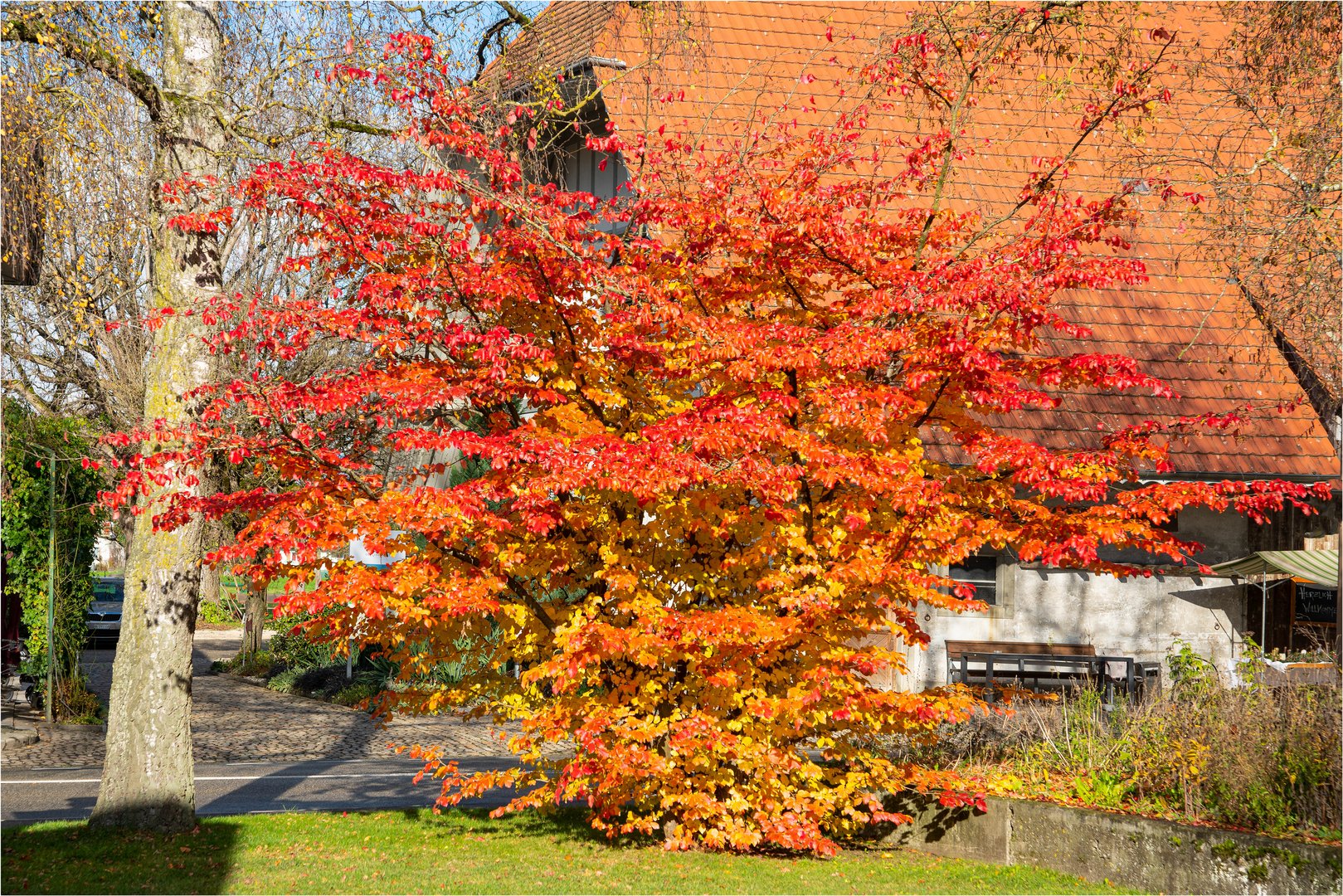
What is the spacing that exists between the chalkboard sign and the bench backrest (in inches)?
133

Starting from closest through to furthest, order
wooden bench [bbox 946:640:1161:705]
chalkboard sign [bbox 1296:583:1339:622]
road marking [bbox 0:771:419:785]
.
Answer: road marking [bbox 0:771:419:785], wooden bench [bbox 946:640:1161:705], chalkboard sign [bbox 1296:583:1339:622]

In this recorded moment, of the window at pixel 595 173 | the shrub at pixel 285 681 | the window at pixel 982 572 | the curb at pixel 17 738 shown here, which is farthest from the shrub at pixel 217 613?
the window at pixel 982 572

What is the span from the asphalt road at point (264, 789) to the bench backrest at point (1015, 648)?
590cm

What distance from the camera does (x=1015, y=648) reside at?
50.3ft

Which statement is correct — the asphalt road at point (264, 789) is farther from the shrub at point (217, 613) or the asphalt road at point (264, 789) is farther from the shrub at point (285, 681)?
the shrub at point (217, 613)

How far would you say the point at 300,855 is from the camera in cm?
825

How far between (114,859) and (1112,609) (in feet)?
41.6

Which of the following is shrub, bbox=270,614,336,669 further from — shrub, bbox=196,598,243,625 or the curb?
shrub, bbox=196,598,243,625

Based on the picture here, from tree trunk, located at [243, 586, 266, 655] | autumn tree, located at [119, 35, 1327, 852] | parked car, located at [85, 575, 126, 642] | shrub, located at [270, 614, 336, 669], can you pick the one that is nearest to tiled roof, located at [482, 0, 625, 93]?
autumn tree, located at [119, 35, 1327, 852]

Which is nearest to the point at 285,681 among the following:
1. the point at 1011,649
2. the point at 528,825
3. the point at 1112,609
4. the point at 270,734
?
the point at 270,734

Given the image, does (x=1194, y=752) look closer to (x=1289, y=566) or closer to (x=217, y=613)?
(x=1289, y=566)

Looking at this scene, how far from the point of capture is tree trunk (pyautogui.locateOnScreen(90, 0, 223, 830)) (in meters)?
8.74

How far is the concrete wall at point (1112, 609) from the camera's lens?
15922 millimetres

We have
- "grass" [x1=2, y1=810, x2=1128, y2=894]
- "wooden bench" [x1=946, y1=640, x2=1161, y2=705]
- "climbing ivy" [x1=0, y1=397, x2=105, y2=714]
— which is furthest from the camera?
"climbing ivy" [x1=0, y1=397, x2=105, y2=714]
